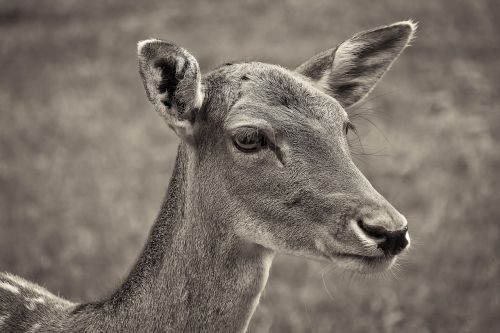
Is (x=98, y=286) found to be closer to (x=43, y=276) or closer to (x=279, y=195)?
(x=43, y=276)

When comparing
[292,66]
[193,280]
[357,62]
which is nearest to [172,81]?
[193,280]

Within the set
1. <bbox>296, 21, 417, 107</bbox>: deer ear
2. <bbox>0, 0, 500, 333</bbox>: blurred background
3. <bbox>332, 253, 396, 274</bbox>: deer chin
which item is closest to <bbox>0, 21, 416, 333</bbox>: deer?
<bbox>332, 253, 396, 274</bbox>: deer chin

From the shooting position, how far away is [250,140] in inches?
160

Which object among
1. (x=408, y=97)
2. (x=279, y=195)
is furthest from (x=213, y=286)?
(x=408, y=97)

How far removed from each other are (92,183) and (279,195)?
694cm

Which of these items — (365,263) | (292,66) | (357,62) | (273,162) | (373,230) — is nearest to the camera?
(373,230)

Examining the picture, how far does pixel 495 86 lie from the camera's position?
1233 centimetres

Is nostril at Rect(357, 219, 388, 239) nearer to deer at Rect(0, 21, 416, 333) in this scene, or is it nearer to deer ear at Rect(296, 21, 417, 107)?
deer at Rect(0, 21, 416, 333)

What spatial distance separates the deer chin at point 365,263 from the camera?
12.3ft

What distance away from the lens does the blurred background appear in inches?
302

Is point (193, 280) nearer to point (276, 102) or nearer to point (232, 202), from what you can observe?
point (232, 202)

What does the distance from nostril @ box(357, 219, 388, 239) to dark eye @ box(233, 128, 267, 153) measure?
2.50 ft

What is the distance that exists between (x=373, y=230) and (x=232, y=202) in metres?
0.91

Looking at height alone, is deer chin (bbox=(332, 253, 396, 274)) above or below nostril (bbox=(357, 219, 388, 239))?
below
